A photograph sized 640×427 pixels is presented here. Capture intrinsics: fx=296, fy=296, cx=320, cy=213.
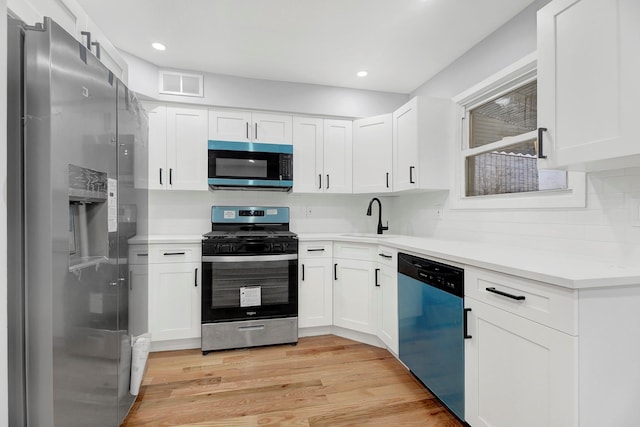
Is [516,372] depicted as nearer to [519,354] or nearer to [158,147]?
[519,354]

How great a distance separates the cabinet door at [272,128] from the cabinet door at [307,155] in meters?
0.09

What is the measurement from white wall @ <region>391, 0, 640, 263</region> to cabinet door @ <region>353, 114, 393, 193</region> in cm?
47

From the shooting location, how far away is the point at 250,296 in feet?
8.64

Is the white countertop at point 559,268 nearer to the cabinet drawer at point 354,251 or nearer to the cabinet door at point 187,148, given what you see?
the cabinet drawer at point 354,251

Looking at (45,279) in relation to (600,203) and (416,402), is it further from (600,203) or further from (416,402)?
(600,203)

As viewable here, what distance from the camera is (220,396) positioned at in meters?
1.93

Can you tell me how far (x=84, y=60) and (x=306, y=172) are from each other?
2.16 meters

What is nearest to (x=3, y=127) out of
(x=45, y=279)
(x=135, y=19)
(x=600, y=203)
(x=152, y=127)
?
(x=45, y=279)

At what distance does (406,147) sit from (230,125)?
1.75m

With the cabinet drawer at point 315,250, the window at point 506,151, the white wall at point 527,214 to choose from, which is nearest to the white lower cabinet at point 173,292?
the cabinet drawer at point 315,250

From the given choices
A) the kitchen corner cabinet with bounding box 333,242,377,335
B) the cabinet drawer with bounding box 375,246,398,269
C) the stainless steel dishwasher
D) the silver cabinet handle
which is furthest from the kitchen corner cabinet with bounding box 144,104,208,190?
the stainless steel dishwasher

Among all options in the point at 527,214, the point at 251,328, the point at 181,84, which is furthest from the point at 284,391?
the point at 181,84

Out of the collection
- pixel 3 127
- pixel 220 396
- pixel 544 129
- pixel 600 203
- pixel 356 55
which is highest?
pixel 356 55

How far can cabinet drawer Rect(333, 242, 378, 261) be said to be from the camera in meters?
2.70
